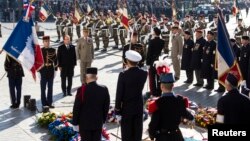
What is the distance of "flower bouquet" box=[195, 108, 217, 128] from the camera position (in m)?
11.1

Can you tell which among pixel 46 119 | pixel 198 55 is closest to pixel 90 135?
pixel 46 119

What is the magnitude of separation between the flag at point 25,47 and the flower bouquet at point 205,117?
3634 millimetres

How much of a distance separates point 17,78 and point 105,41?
43.5 feet

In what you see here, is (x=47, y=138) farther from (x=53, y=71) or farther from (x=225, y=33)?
(x=225, y=33)

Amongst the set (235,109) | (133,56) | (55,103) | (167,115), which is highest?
(133,56)

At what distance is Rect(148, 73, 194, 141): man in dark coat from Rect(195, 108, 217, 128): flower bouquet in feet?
12.8

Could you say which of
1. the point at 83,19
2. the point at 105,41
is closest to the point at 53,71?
the point at 105,41

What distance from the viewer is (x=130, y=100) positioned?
8.89 m

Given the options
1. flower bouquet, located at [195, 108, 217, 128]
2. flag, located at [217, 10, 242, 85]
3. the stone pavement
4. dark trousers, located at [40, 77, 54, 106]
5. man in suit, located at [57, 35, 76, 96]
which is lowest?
the stone pavement

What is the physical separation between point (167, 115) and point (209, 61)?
29.3ft

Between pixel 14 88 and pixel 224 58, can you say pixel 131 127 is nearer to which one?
pixel 224 58

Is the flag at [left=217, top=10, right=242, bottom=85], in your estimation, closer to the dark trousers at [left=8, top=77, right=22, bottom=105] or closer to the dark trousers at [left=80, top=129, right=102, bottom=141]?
the dark trousers at [left=80, top=129, right=102, bottom=141]

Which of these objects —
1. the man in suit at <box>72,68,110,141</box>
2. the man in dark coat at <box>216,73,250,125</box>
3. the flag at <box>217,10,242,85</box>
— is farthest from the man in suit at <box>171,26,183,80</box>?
the man in dark coat at <box>216,73,250,125</box>

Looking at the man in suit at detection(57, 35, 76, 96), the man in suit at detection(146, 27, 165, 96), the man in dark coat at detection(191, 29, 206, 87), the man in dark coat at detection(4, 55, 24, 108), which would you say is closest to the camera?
the man in dark coat at detection(4, 55, 24, 108)
